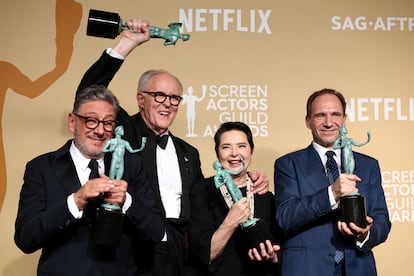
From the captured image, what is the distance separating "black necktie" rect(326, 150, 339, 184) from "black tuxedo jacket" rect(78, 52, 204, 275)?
56 cm

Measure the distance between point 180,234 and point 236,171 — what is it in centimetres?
40

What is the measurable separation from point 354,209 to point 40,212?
3.27 ft

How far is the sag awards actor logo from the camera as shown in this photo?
3.09 metres

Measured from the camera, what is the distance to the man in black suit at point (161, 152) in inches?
82.1

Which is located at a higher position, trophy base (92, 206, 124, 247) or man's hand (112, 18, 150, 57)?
man's hand (112, 18, 150, 57)

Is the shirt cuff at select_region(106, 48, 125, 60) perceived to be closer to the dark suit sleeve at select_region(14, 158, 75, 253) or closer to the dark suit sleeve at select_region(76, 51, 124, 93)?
the dark suit sleeve at select_region(76, 51, 124, 93)

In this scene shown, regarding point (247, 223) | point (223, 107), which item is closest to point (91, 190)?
point (247, 223)

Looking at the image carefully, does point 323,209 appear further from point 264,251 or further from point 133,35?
point 133,35

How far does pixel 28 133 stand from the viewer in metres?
3.06

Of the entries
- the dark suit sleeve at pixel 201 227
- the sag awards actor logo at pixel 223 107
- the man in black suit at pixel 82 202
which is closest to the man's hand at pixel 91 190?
the man in black suit at pixel 82 202

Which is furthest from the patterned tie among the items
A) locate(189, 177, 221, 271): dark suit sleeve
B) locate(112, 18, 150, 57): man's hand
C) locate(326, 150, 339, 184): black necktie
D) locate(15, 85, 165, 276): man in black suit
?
locate(112, 18, 150, 57): man's hand

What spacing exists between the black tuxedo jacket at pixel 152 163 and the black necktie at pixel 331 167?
1.83ft

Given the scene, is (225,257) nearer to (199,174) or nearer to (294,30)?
(199,174)

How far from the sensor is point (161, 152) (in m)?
2.29
